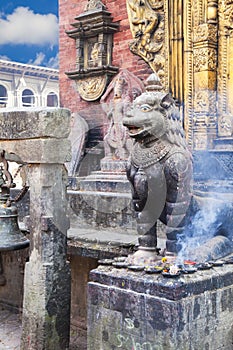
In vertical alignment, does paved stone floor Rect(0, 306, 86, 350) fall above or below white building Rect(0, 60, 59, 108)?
below

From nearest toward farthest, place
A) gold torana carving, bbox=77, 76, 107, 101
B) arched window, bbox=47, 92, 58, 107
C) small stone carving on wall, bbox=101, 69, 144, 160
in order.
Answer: small stone carving on wall, bbox=101, 69, 144, 160, gold torana carving, bbox=77, 76, 107, 101, arched window, bbox=47, 92, 58, 107

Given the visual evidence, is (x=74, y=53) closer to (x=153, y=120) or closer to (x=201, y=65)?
(x=201, y=65)

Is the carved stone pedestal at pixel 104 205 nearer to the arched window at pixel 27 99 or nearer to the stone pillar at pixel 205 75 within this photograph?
the stone pillar at pixel 205 75

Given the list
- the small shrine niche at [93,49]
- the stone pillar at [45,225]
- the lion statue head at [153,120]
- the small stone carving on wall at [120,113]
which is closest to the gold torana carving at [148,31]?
the small stone carving on wall at [120,113]

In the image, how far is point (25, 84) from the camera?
83.7 feet

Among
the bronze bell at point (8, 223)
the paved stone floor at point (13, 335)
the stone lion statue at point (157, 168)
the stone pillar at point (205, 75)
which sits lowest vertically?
the paved stone floor at point (13, 335)

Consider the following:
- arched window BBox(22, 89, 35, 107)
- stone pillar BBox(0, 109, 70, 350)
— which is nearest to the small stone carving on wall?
stone pillar BBox(0, 109, 70, 350)

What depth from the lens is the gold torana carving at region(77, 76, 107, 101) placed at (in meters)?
9.77

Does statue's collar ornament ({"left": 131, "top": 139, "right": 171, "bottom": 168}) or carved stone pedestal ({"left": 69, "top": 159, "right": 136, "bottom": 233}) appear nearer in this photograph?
statue's collar ornament ({"left": 131, "top": 139, "right": 171, "bottom": 168})

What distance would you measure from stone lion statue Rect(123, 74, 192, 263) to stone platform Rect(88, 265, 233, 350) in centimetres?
36

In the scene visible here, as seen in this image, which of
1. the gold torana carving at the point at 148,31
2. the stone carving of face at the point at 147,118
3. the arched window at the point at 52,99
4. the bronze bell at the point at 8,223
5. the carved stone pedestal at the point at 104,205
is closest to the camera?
the stone carving of face at the point at 147,118

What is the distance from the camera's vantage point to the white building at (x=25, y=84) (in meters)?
25.1

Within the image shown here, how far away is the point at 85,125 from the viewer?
999 centimetres

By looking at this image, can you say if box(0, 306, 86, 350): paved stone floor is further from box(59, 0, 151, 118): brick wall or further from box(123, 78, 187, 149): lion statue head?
box(59, 0, 151, 118): brick wall
